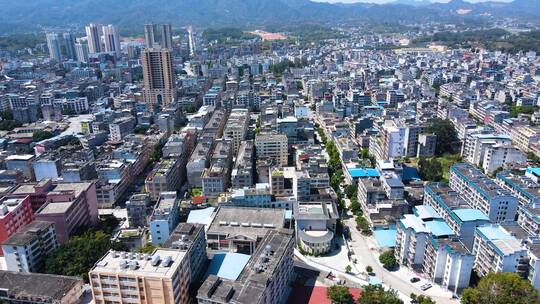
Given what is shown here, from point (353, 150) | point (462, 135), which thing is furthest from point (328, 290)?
point (462, 135)

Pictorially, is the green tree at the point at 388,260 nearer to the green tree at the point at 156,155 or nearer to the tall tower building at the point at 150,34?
the green tree at the point at 156,155

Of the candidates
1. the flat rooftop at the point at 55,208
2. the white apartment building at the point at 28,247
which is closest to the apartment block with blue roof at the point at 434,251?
the white apartment building at the point at 28,247

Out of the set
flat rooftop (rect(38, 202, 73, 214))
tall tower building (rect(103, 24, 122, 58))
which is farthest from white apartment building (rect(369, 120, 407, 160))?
tall tower building (rect(103, 24, 122, 58))

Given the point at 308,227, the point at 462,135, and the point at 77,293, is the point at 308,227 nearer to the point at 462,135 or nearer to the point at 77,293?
the point at 77,293

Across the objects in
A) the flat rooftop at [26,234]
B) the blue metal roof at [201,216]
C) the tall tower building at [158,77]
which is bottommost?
the blue metal roof at [201,216]

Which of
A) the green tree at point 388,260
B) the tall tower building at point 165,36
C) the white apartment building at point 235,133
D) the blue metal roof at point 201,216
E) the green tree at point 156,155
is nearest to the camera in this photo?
the green tree at point 388,260

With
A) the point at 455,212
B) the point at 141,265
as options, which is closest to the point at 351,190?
the point at 455,212
